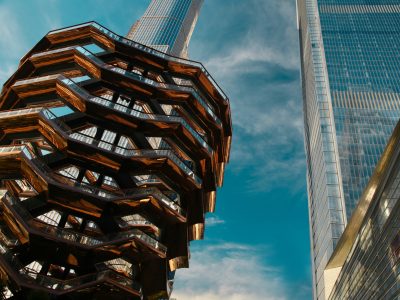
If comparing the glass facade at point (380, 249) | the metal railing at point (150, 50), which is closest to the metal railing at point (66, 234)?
the glass facade at point (380, 249)

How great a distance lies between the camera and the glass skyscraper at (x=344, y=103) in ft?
253

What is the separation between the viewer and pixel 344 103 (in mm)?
97875

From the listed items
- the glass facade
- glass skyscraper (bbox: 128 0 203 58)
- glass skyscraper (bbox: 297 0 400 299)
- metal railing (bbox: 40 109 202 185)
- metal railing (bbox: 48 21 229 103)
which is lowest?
the glass facade

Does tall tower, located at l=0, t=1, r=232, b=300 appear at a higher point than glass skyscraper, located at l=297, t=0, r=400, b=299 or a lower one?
lower

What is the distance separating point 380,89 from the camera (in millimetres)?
104875

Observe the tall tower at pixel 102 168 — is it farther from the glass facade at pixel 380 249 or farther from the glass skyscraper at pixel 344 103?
the glass skyscraper at pixel 344 103

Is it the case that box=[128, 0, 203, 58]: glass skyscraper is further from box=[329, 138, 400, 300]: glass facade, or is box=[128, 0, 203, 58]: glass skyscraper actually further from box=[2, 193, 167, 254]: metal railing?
box=[329, 138, 400, 300]: glass facade

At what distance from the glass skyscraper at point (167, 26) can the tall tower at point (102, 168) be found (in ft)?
326

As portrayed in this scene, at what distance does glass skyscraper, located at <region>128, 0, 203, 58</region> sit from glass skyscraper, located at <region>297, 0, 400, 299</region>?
52.7 metres

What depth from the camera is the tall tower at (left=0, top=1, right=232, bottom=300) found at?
33812 millimetres

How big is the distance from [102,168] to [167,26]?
132 meters

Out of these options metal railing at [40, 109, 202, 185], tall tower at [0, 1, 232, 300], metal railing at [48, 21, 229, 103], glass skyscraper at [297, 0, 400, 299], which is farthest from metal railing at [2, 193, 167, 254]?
glass skyscraper at [297, 0, 400, 299]

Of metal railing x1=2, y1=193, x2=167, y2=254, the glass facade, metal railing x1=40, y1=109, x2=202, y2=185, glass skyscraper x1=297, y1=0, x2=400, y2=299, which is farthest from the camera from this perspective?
glass skyscraper x1=297, y1=0, x2=400, y2=299

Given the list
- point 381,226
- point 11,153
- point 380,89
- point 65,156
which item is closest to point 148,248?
point 65,156
